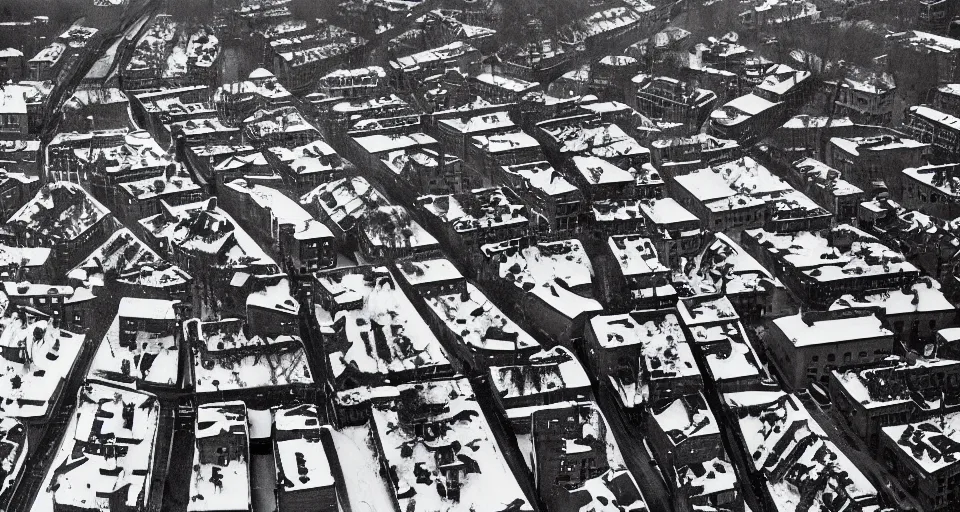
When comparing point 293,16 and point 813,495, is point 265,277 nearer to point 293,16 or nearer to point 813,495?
point 813,495

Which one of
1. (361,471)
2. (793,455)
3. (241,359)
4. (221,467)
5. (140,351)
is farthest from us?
(140,351)

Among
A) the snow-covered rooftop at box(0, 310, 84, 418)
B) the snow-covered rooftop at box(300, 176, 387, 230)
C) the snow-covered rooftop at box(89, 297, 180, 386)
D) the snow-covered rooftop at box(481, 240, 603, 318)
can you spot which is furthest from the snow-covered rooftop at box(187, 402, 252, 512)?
the snow-covered rooftop at box(300, 176, 387, 230)

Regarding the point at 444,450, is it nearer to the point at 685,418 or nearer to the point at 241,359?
the point at 685,418

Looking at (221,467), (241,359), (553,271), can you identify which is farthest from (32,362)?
(553,271)

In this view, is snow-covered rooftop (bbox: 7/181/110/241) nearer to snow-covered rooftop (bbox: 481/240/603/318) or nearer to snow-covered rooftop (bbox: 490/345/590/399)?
snow-covered rooftop (bbox: 481/240/603/318)

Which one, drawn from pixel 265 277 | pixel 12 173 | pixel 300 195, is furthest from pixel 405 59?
pixel 265 277

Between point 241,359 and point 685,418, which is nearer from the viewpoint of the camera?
point 685,418

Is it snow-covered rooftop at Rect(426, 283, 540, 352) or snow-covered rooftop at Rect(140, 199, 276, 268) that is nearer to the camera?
snow-covered rooftop at Rect(426, 283, 540, 352)

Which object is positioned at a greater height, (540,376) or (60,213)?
(60,213)
